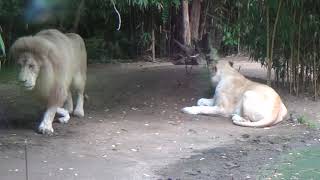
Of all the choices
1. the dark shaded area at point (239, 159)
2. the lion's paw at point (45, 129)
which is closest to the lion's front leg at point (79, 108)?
the lion's paw at point (45, 129)

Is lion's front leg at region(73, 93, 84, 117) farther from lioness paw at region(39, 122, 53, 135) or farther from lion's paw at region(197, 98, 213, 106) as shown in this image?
lion's paw at region(197, 98, 213, 106)

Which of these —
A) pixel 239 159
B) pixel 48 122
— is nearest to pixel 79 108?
pixel 48 122

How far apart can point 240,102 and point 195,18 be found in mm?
6336

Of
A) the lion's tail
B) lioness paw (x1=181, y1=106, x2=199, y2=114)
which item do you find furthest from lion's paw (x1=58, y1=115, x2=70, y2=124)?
the lion's tail

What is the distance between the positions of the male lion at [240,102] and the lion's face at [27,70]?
7.81 ft

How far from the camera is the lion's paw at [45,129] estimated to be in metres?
7.18

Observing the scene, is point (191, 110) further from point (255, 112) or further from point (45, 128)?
point (45, 128)

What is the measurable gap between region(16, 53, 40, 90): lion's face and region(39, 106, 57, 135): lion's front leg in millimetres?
391

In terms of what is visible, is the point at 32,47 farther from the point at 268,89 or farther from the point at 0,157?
the point at 268,89

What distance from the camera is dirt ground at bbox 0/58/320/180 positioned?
230 inches

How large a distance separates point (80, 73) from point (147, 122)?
1109 mm

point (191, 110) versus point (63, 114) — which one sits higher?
point (63, 114)

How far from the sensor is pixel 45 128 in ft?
23.6

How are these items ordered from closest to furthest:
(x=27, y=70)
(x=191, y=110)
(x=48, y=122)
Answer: (x=27, y=70)
(x=48, y=122)
(x=191, y=110)
